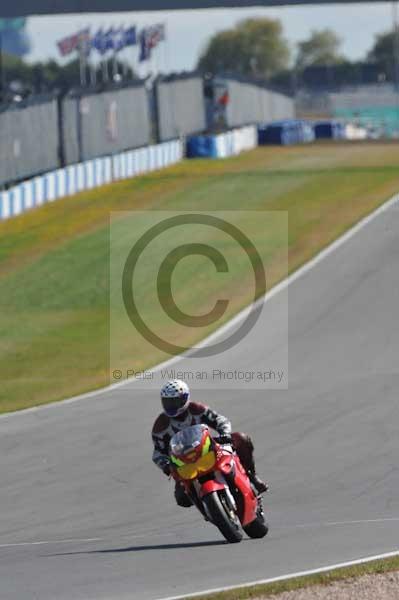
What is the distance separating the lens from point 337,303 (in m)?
26.9

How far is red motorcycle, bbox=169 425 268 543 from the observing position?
1142cm

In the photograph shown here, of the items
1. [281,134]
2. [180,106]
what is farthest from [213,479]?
[281,134]

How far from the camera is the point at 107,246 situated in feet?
118

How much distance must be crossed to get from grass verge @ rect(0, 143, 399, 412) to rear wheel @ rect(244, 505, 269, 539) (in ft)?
30.3

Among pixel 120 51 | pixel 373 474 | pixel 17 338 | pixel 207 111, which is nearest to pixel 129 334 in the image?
pixel 17 338

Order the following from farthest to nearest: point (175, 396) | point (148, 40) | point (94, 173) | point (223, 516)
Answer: point (148, 40), point (94, 173), point (175, 396), point (223, 516)

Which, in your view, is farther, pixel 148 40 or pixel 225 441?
pixel 148 40

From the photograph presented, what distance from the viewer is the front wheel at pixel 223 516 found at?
11227mm

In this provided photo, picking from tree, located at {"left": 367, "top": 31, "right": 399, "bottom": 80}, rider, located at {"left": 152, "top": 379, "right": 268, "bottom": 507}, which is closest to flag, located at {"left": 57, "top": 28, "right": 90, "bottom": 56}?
rider, located at {"left": 152, "top": 379, "right": 268, "bottom": 507}

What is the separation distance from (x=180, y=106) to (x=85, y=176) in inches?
749

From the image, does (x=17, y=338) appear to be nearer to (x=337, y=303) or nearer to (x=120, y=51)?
(x=337, y=303)

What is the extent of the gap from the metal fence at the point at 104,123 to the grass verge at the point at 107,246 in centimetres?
245

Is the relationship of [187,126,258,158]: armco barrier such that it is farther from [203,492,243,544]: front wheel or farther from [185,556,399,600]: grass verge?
[185,556,399,600]: grass verge

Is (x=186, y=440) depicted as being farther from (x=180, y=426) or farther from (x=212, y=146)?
(x=212, y=146)
